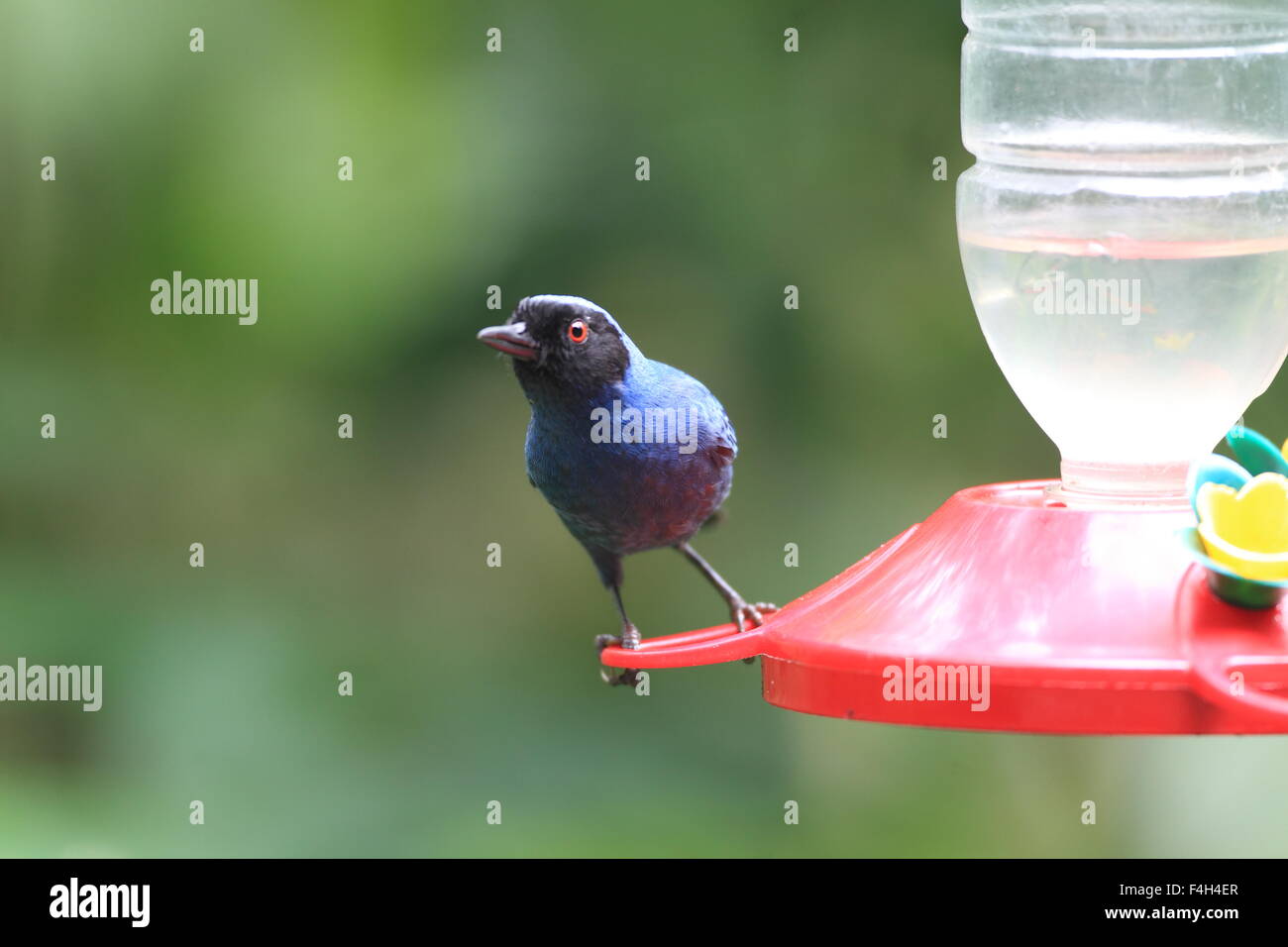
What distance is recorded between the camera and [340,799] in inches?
237

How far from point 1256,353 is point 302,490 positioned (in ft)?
13.1

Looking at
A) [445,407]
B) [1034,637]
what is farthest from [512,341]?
[445,407]

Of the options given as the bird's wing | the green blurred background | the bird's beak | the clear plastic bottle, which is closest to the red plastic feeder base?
the clear plastic bottle

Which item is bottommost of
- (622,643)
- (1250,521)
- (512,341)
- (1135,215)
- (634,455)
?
(622,643)

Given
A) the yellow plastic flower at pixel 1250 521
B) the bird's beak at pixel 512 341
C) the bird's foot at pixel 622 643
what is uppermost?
the bird's beak at pixel 512 341

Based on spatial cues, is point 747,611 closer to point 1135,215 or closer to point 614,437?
point 614,437

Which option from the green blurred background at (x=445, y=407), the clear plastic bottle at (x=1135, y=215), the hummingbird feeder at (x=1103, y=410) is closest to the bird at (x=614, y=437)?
the hummingbird feeder at (x=1103, y=410)

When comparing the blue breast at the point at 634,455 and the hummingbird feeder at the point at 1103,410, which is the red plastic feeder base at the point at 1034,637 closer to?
the hummingbird feeder at the point at 1103,410

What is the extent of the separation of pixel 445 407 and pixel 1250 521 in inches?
162

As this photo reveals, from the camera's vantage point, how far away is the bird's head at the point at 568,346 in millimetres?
3914

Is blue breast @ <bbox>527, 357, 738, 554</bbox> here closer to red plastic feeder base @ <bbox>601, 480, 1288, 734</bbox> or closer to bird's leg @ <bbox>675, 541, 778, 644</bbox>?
bird's leg @ <bbox>675, 541, 778, 644</bbox>

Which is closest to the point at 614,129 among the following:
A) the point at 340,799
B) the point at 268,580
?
the point at 268,580

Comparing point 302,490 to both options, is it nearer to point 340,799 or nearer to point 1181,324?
point 340,799

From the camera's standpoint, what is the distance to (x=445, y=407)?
255 inches
